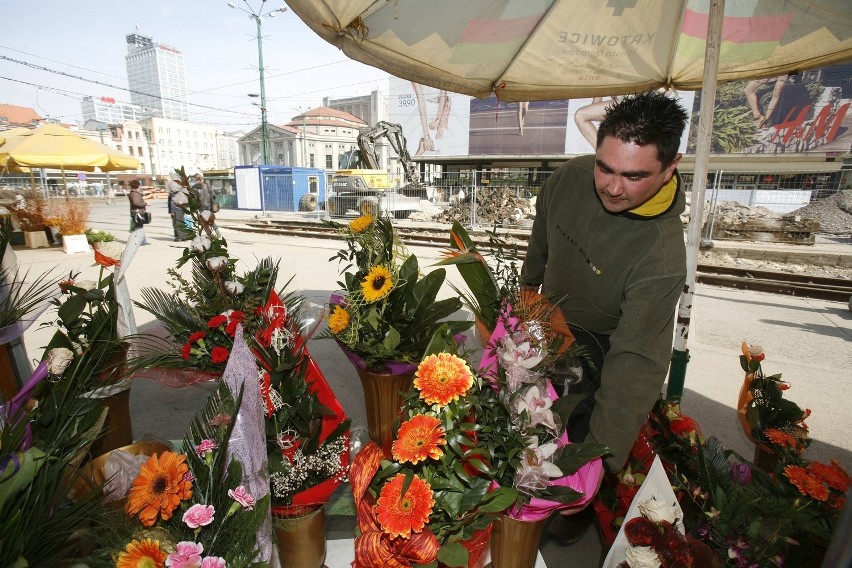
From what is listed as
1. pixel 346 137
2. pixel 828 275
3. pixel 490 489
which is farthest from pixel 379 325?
pixel 346 137

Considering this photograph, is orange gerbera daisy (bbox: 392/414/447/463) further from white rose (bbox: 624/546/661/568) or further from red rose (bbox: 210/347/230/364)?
red rose (bbox: 210/347/230/364)

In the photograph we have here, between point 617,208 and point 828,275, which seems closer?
point 617,208

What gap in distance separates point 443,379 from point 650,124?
1168 millimetres

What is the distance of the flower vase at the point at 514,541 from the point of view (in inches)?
50.0

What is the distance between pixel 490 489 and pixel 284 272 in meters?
6.32

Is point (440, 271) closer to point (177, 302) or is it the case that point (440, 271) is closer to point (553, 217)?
point (553, 217)

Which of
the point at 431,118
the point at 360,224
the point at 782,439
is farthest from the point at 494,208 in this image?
the point at 431,118

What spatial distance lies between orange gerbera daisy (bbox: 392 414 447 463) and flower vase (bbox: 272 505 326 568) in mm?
597

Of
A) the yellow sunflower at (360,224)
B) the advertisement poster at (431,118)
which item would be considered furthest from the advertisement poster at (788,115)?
the yellow sunflower at (360,224)

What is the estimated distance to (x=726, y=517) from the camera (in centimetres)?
130

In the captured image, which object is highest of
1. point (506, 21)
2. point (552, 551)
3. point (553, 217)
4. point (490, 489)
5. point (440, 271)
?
point (506, 21)

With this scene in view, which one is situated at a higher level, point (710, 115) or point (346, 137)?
point (346, 137)

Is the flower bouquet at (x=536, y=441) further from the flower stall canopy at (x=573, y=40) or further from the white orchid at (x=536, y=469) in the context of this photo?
the flower stall canopy at (x=573, y=40)

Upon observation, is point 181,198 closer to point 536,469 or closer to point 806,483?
point 536,469
